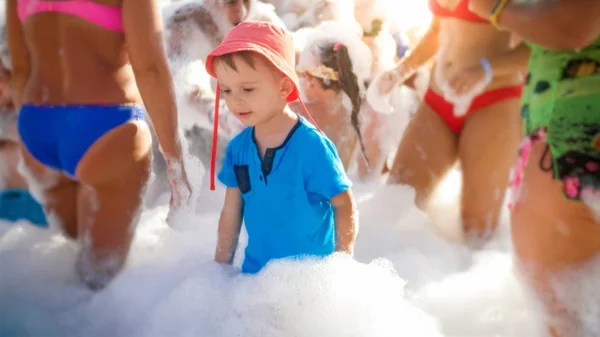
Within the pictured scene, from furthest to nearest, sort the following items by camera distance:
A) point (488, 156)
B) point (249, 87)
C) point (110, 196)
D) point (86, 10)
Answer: point (488, 156)
point (110, 196)
point (86, 10)
point (249, 87)

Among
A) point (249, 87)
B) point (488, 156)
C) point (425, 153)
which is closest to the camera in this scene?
point (249, 87)

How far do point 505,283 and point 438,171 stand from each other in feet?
1.71

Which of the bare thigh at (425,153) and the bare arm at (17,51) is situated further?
the bare thigh at (425,153)

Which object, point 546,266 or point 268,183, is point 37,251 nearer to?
point 268,183

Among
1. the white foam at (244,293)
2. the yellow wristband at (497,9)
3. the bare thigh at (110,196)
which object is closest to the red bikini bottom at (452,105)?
the white foam at (244,293)

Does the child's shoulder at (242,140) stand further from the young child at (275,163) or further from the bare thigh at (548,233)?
the bare thigh at (548,233)

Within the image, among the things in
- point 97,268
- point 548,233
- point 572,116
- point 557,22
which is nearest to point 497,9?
point 557,22

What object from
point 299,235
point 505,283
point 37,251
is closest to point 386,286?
point 299,235

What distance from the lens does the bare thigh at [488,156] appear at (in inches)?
73.8

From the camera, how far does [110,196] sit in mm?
1430

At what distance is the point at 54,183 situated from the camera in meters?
1.55

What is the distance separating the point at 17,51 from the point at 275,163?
95cm

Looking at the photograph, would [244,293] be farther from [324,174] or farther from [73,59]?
[73,59]

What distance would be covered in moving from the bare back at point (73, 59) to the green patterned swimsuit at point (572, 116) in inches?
46.8
